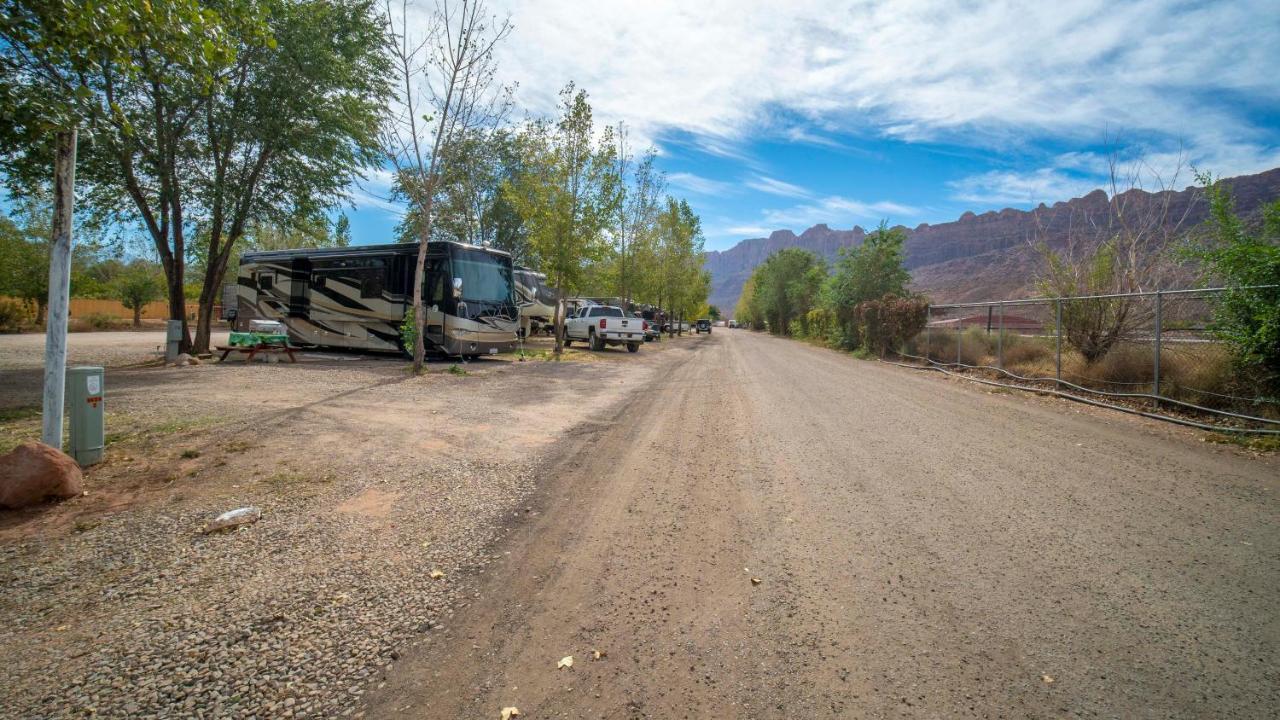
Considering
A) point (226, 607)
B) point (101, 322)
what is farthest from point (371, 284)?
point (101, 322)

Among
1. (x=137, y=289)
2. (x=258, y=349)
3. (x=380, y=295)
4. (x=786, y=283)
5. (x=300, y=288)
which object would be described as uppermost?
(x=786, y=283)

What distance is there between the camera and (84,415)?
16.6 feet

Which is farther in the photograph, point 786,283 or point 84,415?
point 786,283

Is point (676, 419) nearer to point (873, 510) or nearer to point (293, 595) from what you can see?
point (873, 510)

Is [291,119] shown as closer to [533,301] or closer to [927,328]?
[533,301]

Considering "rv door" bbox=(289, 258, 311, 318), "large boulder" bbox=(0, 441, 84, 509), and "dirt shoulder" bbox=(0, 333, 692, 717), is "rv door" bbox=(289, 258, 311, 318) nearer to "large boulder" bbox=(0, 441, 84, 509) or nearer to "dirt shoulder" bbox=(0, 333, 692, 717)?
"dirt shoulder" bbox=(0, 333, 692, 717)

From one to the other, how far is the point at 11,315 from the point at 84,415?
1275 inches

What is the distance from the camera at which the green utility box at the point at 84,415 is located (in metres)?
5.02

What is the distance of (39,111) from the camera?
5684mm

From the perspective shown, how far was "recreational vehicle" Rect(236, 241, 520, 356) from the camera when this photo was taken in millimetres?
15323

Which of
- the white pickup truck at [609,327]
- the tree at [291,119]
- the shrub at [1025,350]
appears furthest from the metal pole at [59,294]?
the white pickup truck at [609,327]

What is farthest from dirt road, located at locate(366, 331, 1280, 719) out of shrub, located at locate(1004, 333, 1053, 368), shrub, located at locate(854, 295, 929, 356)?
shrub, located at locate(854, 295, 929, 356)

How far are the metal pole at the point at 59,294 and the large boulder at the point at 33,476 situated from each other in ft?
2.24

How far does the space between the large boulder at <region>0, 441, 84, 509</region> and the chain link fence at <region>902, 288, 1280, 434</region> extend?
12323 mm
